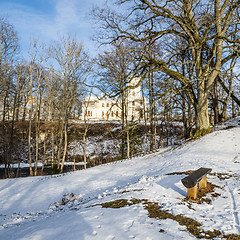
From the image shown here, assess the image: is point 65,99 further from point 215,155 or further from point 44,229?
point 44,229

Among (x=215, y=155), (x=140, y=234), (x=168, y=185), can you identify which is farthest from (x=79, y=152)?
(x=140, y=234)

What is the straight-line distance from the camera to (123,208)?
3.99m

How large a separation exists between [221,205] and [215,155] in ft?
16.7

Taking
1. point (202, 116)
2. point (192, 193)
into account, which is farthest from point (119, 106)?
point (192, 193)

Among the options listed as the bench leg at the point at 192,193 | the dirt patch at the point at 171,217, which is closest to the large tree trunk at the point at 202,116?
the bench leg at the point at 192,193

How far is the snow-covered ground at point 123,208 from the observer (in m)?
3.09

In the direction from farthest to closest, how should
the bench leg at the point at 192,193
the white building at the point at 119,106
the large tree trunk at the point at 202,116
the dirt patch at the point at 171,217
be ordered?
1. the white building at the point at 119,106
2. the large tree trunk at the point at 202,116
3. the bench leg at the point at 192,193
4. the dirt patch at the point at 171,217

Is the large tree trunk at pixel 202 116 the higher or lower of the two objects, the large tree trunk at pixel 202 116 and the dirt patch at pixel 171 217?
the higher

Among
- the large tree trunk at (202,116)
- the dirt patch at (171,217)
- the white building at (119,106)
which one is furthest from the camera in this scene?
the white building at (119,106)

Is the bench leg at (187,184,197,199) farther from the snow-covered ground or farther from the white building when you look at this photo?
the white building

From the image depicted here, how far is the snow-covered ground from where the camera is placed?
122 inches

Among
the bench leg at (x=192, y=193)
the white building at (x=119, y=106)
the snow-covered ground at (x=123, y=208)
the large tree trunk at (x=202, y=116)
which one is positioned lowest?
the snow-covered ground at (x=123, y=208)

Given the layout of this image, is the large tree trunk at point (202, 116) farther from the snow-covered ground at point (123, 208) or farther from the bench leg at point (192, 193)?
the bench leg at point (192, 193)

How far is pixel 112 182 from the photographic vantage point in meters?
8.18
